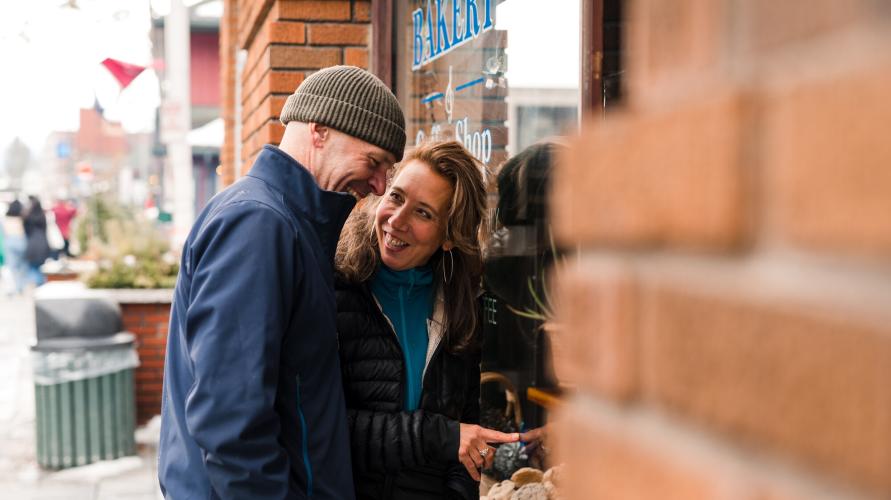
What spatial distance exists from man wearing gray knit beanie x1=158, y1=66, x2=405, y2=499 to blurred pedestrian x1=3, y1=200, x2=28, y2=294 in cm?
→ 1738

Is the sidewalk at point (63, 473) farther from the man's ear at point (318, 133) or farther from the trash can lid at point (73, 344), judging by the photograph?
the man's ear at point (318, 133)

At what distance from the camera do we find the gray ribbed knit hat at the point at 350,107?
2.40 meters

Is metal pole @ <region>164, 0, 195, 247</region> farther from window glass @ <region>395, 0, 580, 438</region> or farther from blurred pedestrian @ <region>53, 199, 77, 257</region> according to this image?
window glass @ <region>395, 0, 580, 438</region>

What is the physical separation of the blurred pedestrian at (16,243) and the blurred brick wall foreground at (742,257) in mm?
19125

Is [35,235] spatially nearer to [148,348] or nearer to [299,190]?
[148,348]

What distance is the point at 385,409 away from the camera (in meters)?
2.53

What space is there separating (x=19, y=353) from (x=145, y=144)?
998 inches

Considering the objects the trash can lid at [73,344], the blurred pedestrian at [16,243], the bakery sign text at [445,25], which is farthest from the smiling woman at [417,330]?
the blurred pedestrian at [16,243]

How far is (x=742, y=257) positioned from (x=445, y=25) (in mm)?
3356

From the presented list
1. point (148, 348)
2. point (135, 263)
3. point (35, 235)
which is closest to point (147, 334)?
point (148, 348)

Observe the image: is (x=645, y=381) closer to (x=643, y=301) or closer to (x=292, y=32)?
(x=643, y=301)

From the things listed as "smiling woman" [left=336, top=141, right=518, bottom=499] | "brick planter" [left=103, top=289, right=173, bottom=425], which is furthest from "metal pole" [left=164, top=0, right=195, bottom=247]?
"smiling woman" [left=336, top=141, right=518, bottom=499]

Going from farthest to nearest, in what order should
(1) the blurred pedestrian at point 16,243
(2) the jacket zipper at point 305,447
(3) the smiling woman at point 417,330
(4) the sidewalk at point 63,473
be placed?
(1) the blurred pedestrian at point 16,243 < (4) the sidewalk at point 63,473 < (3) the smiling woman at point 417,330 < (2) the jacket zipper at point 305,447

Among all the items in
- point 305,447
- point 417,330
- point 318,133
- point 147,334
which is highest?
point 318,133
